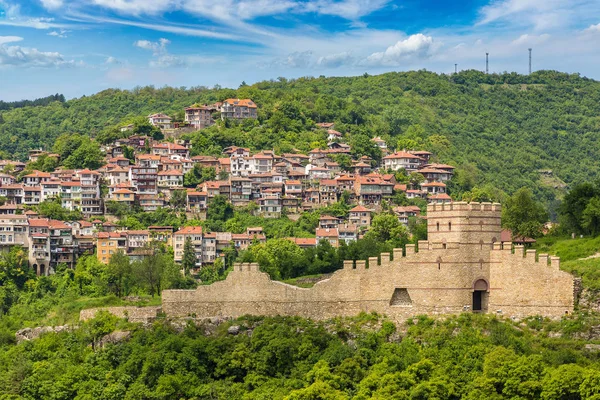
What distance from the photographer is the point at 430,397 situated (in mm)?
46312

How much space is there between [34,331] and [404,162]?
66508mm

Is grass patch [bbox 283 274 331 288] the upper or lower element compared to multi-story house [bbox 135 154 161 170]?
lower

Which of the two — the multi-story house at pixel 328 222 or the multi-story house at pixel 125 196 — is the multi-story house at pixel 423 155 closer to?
the multi-story house at pixel 328 222

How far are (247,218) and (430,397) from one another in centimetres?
6368

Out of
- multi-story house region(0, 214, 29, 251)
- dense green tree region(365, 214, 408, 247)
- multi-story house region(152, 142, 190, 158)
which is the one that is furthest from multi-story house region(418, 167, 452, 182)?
multi-story house region(0, 214, 29, 251)

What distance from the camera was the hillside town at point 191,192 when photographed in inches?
3930

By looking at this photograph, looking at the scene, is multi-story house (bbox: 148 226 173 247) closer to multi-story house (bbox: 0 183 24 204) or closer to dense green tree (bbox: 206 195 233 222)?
dense green tree (bbox: 206 195 233 222)

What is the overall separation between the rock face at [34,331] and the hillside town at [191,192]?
33038mm

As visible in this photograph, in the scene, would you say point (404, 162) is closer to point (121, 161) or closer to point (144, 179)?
point (144, 179)

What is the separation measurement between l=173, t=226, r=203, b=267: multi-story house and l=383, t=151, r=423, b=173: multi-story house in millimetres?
30158

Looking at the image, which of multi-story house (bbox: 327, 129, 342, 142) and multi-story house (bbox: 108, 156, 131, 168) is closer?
multi-story house (bbox: 108, 156, 131, 168)

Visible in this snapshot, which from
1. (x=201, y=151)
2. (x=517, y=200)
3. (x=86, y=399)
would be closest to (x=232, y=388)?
(x=86, y=399)

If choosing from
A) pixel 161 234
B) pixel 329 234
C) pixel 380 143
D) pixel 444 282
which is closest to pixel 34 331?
pixel 444 282

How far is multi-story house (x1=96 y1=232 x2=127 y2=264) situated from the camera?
9775 cm
